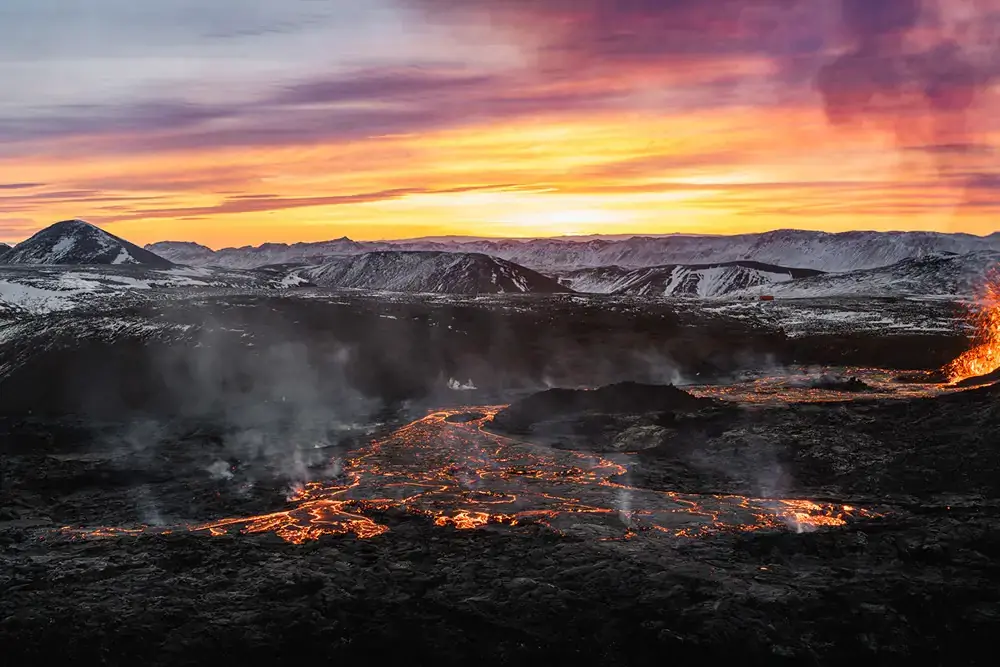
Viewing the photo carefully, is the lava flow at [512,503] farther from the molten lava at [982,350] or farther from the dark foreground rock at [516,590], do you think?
the molten lava at [982,350]

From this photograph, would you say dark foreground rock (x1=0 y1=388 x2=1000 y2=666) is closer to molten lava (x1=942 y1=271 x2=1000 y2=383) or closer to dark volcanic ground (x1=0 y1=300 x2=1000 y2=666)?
dark volcanic ground (x1=0 y1=300 x2=1000 y2=666)

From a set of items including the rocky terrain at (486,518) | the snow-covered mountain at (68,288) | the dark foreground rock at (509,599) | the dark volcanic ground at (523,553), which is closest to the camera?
the dark foreground rock at (509,599)

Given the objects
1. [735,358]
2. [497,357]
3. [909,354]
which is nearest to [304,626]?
[497,357]

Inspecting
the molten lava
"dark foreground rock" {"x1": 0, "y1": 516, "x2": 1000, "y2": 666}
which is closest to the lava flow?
"dark foreground rock" {"x1": 0, "y1": 516, "x2": 1000, "y2": 666}

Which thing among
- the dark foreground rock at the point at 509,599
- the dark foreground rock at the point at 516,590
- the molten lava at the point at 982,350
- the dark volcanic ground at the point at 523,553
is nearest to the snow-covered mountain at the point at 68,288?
the dark volcanic ground at the point at 523,553

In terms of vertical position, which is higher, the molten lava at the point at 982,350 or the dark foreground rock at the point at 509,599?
the molten lava at the point at 982,350

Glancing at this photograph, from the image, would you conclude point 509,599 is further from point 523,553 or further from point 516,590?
point 523,553

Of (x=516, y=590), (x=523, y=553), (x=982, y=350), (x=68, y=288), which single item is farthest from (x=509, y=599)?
(x=68, y=288)
